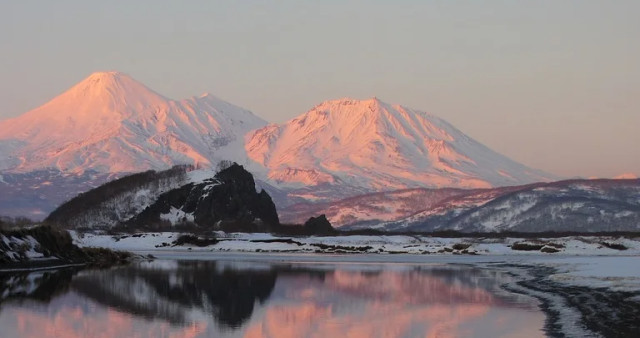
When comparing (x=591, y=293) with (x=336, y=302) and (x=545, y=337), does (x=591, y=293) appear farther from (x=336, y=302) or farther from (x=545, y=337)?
(x=545, y=337)

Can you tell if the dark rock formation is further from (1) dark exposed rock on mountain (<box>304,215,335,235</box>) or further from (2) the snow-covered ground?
(2) the snow-covered ground

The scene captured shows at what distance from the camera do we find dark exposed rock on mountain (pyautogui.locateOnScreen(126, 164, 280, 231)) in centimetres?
15450

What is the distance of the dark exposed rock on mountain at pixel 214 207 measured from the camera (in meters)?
154

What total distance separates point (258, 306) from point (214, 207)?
12080 cm

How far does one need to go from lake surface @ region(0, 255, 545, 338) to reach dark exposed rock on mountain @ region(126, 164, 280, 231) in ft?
328

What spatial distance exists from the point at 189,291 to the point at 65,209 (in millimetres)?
133896

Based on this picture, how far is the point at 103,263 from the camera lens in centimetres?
6844

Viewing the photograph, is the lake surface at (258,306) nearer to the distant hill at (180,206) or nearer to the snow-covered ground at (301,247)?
the snow-covered ground at (301,247)

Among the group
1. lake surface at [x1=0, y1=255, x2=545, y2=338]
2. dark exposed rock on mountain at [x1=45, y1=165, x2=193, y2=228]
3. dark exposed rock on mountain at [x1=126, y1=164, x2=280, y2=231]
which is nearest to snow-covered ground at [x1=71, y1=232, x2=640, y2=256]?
dark exposed rock on mountain at [x1=126, y1=164, x2=280, y2=231]

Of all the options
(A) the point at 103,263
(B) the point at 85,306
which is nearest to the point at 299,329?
(B) the point at 85,306

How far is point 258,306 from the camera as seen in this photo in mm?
36250

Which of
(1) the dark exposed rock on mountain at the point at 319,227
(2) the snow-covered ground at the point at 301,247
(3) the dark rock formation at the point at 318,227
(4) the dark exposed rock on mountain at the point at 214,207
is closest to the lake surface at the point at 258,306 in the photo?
(2) the snow-covered ground at the point at 301,247

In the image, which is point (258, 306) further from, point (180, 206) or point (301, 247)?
point (180, 206)

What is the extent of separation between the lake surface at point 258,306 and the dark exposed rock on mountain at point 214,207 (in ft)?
328
